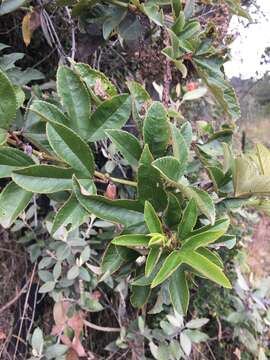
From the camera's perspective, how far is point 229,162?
52 cm

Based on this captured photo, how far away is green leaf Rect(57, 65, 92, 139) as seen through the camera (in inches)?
19.3

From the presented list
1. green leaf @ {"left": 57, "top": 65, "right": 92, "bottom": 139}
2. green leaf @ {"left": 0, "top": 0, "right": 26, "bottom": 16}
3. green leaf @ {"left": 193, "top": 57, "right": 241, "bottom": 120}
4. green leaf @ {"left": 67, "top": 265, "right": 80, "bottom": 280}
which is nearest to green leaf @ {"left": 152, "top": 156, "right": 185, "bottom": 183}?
green leaf @ {"left": 57, "top": 65, "right": 92, "bottom": 139}

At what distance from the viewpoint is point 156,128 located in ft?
1.55

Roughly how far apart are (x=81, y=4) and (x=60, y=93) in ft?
0.95

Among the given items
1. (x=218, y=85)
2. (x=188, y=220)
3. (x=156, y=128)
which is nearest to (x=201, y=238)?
(x=188, y=220)

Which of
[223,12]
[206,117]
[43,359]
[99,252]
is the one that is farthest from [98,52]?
[206,117]

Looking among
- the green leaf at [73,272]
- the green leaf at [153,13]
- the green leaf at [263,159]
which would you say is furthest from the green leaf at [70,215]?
the green leaf at [73,272]

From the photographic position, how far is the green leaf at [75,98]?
1.61 feet

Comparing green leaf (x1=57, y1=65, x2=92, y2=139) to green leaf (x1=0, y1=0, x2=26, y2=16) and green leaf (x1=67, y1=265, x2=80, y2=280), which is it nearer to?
green leaf (x1=0, y1=0, x2=26, y2=16)

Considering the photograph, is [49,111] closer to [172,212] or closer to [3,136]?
[3,136]

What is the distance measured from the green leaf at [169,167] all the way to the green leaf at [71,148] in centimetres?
9

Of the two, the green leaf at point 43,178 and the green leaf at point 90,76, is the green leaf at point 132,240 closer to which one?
the green leaf at point 43,178

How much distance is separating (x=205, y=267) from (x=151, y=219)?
0.25 ft

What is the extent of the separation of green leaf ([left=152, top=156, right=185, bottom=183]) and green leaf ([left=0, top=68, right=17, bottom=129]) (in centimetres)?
18
